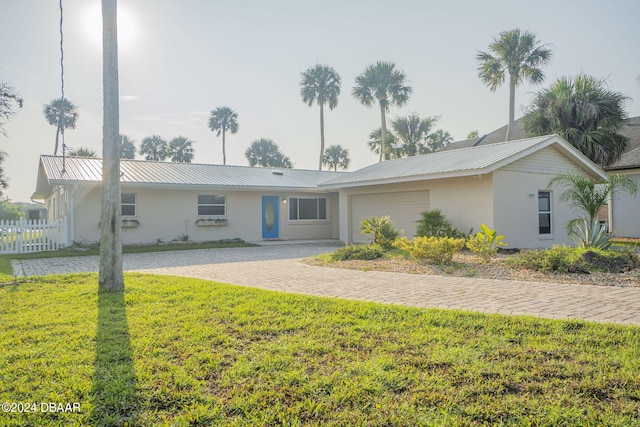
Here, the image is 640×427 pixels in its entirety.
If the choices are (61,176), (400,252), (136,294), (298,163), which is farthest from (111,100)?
(298,163)

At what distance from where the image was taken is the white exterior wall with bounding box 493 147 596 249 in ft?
42.1

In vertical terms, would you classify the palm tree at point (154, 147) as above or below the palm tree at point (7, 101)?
above

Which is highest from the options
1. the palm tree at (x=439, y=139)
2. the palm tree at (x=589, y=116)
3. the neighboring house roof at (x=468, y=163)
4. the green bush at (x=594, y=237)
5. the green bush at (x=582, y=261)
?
the palm tree at (x=439, y=139)

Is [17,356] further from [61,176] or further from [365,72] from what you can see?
[365,72]

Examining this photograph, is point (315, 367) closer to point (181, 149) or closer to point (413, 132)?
point (413, 132)

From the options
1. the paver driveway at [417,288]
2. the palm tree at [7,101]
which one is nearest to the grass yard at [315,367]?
the paver driveway at [417,288]

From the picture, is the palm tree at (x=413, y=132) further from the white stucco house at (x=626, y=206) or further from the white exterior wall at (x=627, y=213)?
the white exterior wall at (x=627, y=213)

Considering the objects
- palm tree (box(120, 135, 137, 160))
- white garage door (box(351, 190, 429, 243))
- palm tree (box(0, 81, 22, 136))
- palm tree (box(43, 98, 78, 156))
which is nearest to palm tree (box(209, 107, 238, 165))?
palm tree (box(120, 135, 137, 160))

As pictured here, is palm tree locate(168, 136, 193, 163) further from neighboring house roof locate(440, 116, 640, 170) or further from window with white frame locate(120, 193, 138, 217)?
window with white frame locate(120, 193, 138, 217)

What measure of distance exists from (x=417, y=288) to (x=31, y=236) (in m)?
13.7

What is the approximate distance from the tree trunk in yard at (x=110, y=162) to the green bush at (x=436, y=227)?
911 centimetres

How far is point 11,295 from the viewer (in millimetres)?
6594

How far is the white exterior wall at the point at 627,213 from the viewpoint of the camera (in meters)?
17.7

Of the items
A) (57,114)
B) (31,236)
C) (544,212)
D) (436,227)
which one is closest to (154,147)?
(57,114)
